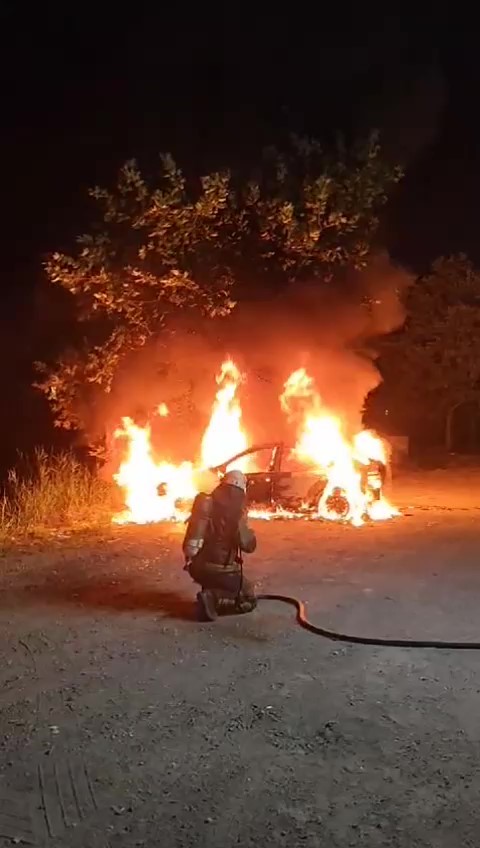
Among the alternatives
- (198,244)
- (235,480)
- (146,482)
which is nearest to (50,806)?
(235,480)

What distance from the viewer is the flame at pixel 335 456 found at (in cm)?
1351

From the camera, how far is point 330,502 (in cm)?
1349

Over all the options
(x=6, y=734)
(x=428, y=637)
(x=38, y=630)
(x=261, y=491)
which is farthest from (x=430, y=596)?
(x=261, y=491)

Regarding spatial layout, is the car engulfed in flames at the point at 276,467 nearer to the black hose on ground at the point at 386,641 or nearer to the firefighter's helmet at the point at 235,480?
the firefighter's helmet at the point at 235,480

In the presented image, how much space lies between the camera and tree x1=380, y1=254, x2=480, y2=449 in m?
23.3

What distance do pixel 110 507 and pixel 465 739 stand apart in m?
9.52

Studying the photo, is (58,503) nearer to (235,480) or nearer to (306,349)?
(306,349)

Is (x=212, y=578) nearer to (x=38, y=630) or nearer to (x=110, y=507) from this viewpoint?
(x=38, y=630)

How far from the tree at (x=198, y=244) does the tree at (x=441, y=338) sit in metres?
7.52

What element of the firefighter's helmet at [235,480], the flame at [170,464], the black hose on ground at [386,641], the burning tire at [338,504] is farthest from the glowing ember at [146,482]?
the black hose on ground at [386,641]

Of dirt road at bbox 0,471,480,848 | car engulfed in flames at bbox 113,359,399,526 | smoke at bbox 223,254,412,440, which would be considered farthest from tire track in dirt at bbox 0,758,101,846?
smoke at bbox 223,254,412,440

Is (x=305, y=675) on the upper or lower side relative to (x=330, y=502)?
lower

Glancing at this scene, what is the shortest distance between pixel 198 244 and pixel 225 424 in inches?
116

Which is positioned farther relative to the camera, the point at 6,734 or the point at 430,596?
the point at 430,596
